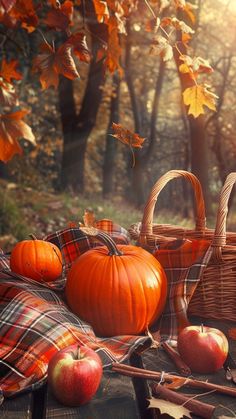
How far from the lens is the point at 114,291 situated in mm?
2146

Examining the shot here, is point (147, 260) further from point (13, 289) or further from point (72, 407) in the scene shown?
point (72, 407)

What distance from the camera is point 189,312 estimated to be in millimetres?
2393

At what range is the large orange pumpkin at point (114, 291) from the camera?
2146 mm

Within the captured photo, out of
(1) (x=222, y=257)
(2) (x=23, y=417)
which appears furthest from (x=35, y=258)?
(2) (x=23, y=417)

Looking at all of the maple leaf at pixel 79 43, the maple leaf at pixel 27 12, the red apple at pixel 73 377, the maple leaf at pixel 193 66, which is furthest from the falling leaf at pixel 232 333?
the maple leaf at pixel 27 12

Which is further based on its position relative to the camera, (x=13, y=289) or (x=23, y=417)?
(x=13, y=289)

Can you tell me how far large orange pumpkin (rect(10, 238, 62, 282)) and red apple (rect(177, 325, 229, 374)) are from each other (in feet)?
2.58

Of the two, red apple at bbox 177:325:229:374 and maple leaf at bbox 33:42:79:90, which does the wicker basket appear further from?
maple leaf at bbox 33:42:79:90

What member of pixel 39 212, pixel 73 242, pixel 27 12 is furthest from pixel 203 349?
pixel 39 212

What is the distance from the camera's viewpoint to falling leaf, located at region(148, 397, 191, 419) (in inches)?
56.8

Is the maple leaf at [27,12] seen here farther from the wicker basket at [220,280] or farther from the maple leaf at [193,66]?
the wicker basket at [220,280]

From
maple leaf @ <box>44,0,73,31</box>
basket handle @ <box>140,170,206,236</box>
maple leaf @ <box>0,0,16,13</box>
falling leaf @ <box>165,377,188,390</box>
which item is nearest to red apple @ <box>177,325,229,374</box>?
falling leaf @ <box>165,377,188,390</box>

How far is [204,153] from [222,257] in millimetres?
5817

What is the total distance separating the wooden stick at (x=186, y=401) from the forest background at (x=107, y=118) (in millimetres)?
1000
